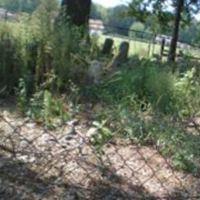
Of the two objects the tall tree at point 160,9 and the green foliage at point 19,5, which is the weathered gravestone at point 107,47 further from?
the tall tree at point 160,9

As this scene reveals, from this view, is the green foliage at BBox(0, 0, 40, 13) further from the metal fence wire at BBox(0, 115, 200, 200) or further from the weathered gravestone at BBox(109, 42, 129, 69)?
the metal fence wire at BBox(0, 115, 200, 200)

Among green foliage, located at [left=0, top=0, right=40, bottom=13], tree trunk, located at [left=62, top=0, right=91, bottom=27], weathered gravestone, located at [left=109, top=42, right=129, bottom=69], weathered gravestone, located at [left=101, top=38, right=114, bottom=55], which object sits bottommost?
weathered gravestone, located at [left=109, top=42, right=129, bottom=69]

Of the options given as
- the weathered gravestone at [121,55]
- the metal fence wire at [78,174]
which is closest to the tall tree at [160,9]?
the weathered gravestone at [121,55]

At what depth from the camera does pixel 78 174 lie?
137 inches

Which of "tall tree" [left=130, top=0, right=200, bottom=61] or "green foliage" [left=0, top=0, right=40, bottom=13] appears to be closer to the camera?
"green foliage" [left=0, top=0, right=40, bottom=13]

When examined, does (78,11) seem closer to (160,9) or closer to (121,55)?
(121,55)

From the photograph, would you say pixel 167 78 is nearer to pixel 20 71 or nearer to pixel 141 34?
pixel 20 71

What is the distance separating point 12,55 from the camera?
565 centimetres

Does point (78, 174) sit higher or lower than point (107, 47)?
lower

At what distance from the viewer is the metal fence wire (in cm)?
315

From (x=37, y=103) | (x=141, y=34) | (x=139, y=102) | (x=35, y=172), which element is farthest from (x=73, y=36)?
(x=141, y=34)

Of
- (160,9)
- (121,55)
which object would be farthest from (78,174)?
(160,9)

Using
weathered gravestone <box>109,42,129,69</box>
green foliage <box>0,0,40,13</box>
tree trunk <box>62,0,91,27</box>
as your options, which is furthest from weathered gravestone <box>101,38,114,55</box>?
green foliage <box>0,0,40,13</box>

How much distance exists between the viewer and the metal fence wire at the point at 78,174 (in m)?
3.15
